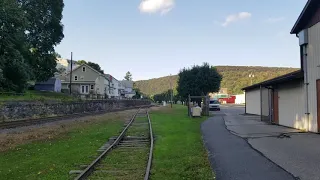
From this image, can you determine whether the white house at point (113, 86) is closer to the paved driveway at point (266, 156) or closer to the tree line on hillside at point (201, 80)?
the tree line on hillside at point (201, 80)

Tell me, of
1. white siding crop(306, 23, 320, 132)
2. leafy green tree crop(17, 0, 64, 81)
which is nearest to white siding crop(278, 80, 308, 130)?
white siding crop(306, 23, 320, 132)

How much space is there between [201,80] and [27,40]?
2816 cm

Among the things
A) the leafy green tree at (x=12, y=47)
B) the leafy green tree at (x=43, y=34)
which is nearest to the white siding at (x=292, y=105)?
the leafy green tree at (x=12, y=47)

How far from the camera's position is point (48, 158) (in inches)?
484

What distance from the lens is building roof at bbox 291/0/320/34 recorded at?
1938 cm

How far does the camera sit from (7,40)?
4062 cm

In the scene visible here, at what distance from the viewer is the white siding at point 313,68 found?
18.9m

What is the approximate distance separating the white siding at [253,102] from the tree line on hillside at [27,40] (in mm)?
25917

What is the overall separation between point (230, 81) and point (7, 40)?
14686 cm

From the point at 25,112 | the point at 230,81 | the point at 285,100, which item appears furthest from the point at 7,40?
the point at 230,81

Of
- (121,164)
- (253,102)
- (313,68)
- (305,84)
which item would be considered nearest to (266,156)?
→ (121,164)

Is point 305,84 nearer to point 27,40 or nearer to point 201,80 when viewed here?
point 201,80

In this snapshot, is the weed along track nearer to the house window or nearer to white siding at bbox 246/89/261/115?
white siding at bbox 246/89/261/115

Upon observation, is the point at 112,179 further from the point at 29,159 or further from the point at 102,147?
the point at 102,147
